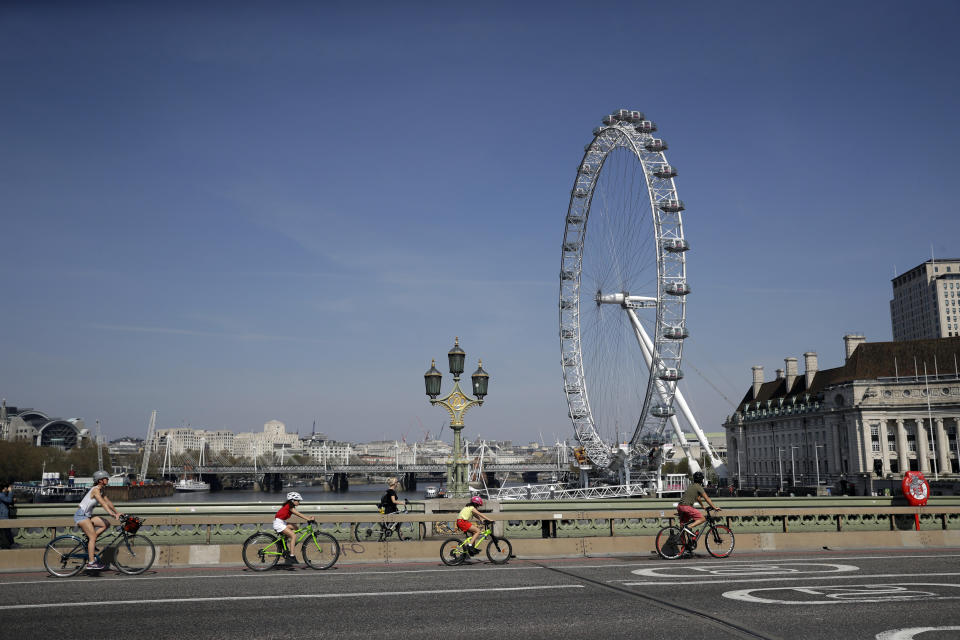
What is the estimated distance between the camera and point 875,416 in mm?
124000

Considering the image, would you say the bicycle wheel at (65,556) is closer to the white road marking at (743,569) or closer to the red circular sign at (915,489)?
the white road marking at (743,569)

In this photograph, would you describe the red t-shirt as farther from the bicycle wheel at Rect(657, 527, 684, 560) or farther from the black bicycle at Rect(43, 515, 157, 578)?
the bicycle wheel at Rect(657, 527, 684, 560)

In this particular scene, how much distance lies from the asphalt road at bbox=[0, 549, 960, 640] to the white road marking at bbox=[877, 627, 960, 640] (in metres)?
0.03

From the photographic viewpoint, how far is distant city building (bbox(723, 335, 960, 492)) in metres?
122

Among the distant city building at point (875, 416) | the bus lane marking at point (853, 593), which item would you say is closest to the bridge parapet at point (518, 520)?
the bus lane marking at point (853, 593)

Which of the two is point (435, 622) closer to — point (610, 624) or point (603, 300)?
point (610, 624)

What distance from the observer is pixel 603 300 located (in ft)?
261

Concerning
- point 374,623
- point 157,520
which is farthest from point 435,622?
point 157,520

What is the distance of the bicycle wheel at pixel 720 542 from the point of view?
69.0ft

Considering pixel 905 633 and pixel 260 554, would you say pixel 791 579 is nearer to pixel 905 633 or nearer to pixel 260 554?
pixel 905 633

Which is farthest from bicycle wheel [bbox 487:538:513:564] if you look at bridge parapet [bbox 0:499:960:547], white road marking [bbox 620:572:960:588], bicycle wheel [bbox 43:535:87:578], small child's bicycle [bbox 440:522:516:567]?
bicycle wheel [bbox 43:535:87:578]

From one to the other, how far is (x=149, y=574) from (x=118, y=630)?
723cm

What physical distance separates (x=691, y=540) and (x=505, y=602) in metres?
8.15

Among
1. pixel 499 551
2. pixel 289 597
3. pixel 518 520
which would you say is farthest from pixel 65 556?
pixel 518 520
